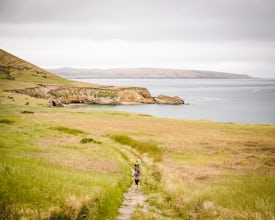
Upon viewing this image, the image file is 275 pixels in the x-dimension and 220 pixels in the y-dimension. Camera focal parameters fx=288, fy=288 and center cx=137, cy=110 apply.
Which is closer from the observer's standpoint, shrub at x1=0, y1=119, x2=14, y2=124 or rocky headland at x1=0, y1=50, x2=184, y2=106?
shrub at x1=0, y1=119, x2=14, y2=124

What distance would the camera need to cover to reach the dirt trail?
15.1m

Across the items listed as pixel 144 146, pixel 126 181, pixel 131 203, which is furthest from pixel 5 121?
pixel 131 203

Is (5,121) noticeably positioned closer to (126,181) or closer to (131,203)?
(126,181)

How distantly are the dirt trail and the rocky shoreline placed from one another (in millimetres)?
129020

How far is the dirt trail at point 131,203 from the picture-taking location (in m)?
15.1

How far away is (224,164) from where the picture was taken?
28250mm

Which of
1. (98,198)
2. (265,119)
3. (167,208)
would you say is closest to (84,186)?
(98,198)

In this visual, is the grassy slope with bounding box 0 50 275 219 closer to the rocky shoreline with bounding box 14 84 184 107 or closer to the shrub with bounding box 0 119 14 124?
the shrub with bounding box 0 119 14 124

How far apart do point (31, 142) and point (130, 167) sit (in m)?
11.5

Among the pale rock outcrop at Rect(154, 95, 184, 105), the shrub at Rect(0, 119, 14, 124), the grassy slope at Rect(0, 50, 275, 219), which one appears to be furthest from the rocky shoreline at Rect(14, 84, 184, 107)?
the grassy slope at Rect(0, 50, 275, 219)

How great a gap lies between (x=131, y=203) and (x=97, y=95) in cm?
14206

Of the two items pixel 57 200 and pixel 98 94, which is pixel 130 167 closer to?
pixel 57 200

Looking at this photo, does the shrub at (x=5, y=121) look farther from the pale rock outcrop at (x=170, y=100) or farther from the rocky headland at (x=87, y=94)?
the pale rock outcrop at (x=170, y=100)

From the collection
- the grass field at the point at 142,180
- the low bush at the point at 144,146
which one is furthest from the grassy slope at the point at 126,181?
the low bush at the point at 144,146
